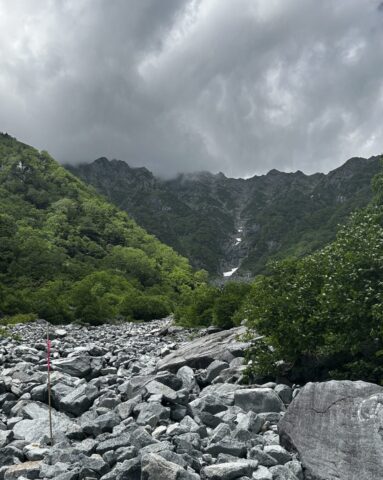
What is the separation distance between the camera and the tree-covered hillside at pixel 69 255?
5272cm

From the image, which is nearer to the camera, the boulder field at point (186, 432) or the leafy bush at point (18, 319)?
the boulder field at point (186, 432)

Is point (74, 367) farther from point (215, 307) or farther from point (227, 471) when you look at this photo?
point (215, 307)

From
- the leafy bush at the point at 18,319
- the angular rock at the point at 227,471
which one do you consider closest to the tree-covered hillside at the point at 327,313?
the angular rock at the point at 227,471

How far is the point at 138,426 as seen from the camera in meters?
8.63

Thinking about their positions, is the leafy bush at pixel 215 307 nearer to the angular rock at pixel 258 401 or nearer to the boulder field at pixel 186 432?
the angular rock at pixel 258 401

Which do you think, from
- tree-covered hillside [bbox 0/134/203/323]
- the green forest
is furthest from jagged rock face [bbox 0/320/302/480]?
tree-covered hillside [bbox 0/134/203/323]

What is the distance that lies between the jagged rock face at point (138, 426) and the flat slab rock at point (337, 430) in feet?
1.21

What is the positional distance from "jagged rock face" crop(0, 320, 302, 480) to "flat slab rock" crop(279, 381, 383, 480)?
368 millimetres

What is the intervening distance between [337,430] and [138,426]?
3628 mm

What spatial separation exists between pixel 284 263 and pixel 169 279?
9701 centimetres

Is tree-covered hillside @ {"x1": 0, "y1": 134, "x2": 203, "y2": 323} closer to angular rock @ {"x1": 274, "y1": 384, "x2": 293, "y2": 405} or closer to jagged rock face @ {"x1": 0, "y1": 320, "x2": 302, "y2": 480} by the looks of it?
jagged rock face @ {"x1": 0, "y1": 320, "x2": 302, "y2": 480}

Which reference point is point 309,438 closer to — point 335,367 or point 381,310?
point 381,310

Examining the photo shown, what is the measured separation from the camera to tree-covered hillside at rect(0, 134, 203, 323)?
173 ft

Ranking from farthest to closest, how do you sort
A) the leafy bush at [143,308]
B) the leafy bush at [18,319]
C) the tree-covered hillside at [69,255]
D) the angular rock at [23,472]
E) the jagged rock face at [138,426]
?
the leafy bush at [143,308], the tree-covered hillside at [69,255], the leafy bush at [18,319], the angular rock at [23,472], the jagged rock face at [138,426]
